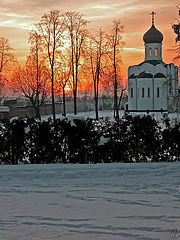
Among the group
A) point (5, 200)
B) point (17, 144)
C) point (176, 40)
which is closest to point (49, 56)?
point (176, 40)

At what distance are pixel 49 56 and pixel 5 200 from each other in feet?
85.6

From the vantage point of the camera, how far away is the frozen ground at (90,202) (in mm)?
4738

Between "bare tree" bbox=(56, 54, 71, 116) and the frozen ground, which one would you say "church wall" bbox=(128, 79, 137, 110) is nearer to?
"bare tree" bbox=(56, 54, 71, 116)

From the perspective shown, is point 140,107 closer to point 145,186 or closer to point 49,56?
point 49,56

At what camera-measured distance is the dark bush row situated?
10.4 metres

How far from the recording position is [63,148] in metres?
10.4

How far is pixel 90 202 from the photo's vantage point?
6.23 m

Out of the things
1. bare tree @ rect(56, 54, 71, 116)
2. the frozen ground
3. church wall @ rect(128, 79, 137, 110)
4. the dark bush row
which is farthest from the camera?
church wall @ rect(128, 79, 137, 110)

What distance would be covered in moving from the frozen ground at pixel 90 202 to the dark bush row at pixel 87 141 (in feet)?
2.87

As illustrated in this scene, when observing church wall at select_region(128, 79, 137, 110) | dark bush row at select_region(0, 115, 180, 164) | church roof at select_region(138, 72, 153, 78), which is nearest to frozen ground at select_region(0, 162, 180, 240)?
dark bush row at select_region(0, 115, 180, 164)

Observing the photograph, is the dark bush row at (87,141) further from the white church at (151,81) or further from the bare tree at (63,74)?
the white church at (151,81)

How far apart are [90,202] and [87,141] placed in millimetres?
4221

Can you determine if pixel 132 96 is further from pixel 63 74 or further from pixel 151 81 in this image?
pixel 63 74

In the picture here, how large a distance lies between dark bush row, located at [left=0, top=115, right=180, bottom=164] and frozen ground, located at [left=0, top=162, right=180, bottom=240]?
87cm
